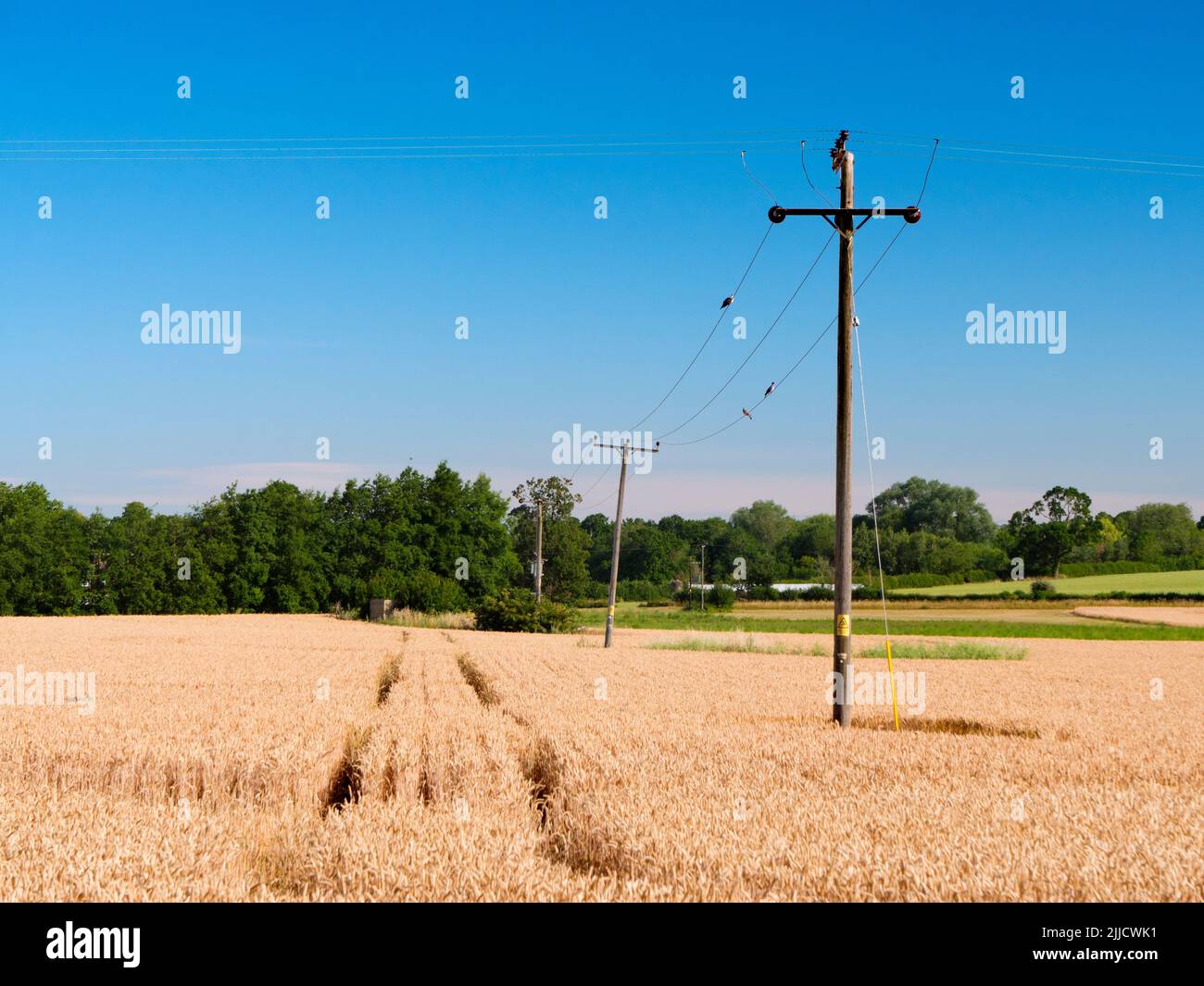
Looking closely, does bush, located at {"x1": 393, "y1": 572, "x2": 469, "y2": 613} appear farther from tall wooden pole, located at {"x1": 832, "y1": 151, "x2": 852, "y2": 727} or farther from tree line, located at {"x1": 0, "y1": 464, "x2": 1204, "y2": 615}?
tall wooden pole, located at {"x1": 832, "y1": 151, "x2": 852, "y2": 727}

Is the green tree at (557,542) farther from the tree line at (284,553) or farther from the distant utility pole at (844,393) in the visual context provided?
the distant utility pole at (844,393)

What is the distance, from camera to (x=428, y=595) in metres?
74.5

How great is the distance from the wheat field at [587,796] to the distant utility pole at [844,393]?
1.35m

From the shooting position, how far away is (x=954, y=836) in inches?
280

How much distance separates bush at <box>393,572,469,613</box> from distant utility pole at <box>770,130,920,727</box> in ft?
194

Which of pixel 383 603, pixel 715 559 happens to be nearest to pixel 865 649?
pixel 383 603

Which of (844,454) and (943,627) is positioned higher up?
Answer: (844,454)

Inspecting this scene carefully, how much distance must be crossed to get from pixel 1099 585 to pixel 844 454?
3986 inches

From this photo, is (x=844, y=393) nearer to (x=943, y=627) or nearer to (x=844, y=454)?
(x=844, y=454)

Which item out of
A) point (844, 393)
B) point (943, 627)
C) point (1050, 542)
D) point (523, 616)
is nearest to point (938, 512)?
point (1050, 542)

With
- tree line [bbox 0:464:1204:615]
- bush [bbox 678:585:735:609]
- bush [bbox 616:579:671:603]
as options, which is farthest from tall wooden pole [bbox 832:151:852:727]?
bush [bbox 616:579:671:603]

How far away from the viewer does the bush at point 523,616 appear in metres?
59.7

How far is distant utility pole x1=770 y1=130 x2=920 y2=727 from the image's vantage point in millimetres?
16781

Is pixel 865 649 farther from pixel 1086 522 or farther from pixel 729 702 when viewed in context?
pixel 1086 522
